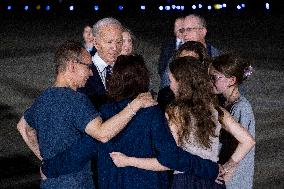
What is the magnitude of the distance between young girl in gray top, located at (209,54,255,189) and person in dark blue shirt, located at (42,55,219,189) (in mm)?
687

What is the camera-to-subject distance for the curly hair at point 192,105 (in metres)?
3.62

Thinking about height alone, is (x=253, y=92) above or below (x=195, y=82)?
below

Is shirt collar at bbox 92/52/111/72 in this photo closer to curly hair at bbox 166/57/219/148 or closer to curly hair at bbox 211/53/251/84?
curly hair at bbox 211/53/251/84

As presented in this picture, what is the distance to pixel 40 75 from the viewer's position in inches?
498

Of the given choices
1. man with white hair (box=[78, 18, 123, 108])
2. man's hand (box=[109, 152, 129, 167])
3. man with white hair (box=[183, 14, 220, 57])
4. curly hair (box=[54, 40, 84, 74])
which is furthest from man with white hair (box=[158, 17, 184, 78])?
man's hand (box=[109, 152, 129, 167])

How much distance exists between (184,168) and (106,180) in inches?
20.4

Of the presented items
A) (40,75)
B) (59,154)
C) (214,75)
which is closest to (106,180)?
(59,154)

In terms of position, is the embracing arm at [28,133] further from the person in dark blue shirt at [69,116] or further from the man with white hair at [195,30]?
the man with white hair at [195,30]

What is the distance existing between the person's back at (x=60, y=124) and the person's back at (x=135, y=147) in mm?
165

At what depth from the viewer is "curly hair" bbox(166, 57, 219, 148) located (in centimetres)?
362

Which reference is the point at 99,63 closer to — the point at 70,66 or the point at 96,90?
the point at 96,90

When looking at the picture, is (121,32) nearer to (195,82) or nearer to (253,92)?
(195,82)

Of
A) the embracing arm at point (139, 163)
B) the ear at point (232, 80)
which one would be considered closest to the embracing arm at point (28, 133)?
the embracing arm at point (139, 163)

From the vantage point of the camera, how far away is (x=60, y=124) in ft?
11.7
